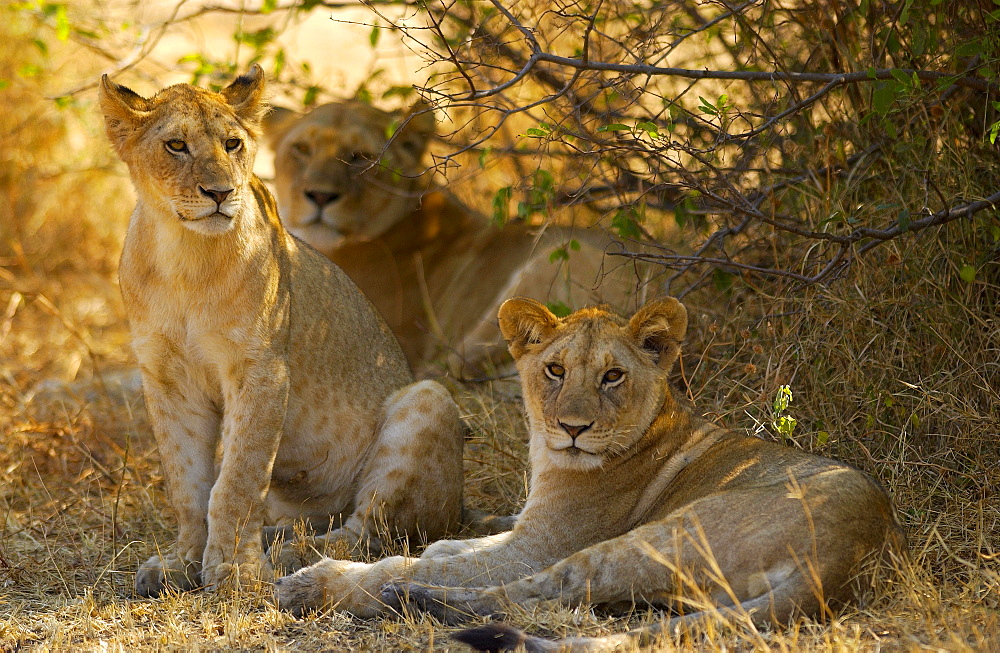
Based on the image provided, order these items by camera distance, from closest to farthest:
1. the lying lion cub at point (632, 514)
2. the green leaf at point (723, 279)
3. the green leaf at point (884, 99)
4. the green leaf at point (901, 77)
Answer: the lying lion cub at point (632, 514), the green leaf at point (901, 77), the green leaf at point (884, 99), the green leaf at point (723, 279)

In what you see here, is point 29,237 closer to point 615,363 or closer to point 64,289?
point 64,289

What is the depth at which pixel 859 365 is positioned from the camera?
4438mm

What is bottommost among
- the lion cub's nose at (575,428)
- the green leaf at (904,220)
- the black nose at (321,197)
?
the lion cub's nose at (575,428)

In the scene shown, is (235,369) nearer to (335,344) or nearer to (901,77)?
(335,344)

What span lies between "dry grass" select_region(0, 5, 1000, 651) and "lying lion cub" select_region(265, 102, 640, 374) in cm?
67

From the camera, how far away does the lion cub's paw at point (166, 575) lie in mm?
3621

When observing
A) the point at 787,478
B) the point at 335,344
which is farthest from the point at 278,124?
the point at 787,478

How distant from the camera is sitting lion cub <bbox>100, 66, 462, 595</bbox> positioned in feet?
11.9

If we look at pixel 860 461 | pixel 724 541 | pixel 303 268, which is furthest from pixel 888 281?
pixel 303 268

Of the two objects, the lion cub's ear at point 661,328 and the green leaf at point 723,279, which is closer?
the lion cub's ear at point 661,328

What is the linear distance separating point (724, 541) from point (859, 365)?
1.60 m

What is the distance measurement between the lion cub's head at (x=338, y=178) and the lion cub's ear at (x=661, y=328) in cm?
276

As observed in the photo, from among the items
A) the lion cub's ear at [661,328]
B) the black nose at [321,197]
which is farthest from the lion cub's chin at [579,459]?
the black nose at [321,197]

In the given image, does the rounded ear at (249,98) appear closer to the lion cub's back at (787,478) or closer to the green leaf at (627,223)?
the green leaf at (627,223)
